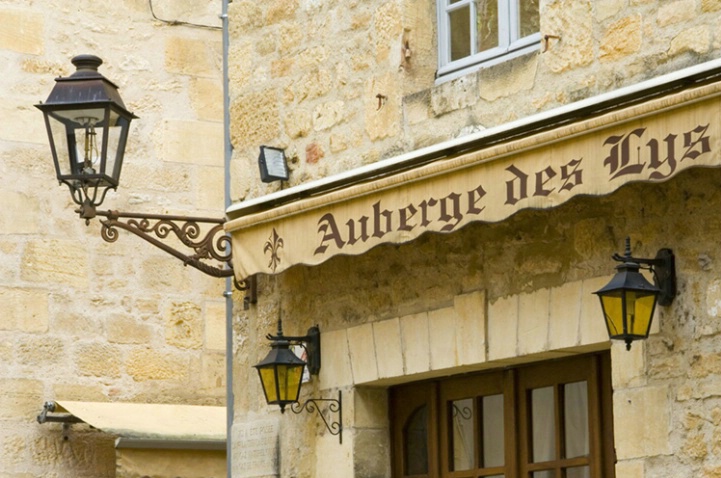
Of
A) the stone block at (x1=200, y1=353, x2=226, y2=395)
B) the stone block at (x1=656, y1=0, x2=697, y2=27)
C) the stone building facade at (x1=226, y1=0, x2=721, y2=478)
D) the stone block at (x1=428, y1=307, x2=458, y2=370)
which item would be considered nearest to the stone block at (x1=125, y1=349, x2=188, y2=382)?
the stone block at (x1=200, y1=353, x2=226, y2=395)

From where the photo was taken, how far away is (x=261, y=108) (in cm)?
866

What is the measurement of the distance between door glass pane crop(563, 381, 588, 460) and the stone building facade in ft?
0.17

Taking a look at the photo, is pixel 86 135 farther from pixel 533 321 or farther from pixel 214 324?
pixel 214 324

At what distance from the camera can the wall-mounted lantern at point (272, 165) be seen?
8.33m

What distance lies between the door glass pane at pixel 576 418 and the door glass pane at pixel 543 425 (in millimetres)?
82

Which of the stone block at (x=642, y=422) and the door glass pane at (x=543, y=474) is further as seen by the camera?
the door glass pane at (x=543, y=474)

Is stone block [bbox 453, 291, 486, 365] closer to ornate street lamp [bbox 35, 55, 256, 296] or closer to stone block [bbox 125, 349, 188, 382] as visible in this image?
ornate street lamp [bbox 35, 55, 256, 296]

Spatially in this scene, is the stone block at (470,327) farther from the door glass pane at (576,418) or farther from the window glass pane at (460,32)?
the window glass pane at (460,32)

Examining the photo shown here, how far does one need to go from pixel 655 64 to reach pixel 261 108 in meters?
2.76

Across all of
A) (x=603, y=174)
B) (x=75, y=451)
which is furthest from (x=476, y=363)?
(x=75, y=451)

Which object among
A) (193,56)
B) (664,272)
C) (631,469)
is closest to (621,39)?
(664,272)

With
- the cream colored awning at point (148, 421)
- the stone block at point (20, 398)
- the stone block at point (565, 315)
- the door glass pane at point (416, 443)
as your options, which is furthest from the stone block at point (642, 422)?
the stone block at point (20, 398)

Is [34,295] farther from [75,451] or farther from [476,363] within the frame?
[476,363]

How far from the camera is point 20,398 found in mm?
10492
